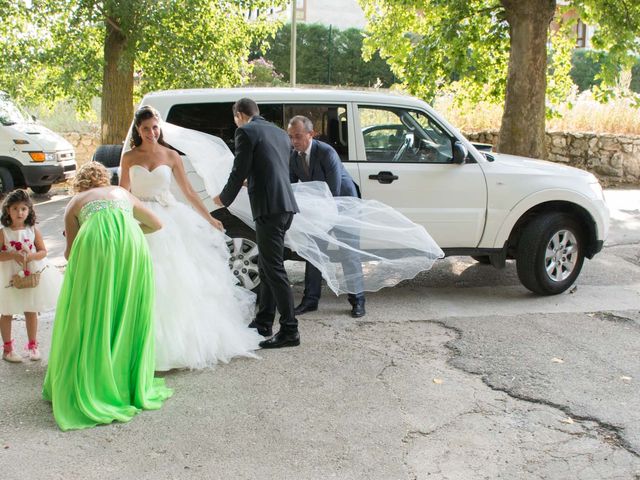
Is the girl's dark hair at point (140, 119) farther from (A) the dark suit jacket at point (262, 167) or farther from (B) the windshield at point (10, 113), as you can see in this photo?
(B) the windshield at point (10, 113)

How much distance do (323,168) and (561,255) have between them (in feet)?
8.89

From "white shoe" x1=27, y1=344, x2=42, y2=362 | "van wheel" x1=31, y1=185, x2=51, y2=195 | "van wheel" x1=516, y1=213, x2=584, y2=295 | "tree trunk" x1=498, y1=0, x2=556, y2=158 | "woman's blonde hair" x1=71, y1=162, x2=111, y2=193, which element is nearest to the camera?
"woman's blonde hair" x1=71, y1=162, x2=111, y2=193

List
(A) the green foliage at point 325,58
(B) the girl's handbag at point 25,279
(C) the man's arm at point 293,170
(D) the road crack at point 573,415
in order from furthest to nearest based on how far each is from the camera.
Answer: (A) the green foliage at point 325,58 → (C) the man's arm at point 293,170 → (B) the girl's handbag at point 25,279 → (D) the road crack at point 573,415

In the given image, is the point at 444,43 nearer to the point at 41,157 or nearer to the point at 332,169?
the point at 41,157

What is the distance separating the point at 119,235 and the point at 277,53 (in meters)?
23.3

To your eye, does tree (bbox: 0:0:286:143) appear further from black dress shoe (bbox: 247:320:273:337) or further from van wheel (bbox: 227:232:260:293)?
black dress shoe (bbox: 247:320:273:337)

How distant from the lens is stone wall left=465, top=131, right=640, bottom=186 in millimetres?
17062

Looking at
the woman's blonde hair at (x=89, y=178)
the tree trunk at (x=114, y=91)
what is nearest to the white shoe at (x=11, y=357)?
the woman's blonde hair at (x=89, y=178)

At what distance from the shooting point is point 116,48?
16016mm

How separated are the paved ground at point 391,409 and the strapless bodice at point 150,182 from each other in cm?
145

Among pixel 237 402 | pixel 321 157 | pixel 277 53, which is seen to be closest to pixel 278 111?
pixel 321 157

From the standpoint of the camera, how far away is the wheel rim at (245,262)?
23.9ft

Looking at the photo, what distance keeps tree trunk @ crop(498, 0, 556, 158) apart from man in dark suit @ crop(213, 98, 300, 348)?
7.25 meters

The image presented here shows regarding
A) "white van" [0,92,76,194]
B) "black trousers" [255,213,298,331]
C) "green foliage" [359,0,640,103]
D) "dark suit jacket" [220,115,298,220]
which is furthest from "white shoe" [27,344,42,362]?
"green foliage" [359,0,640,103]
